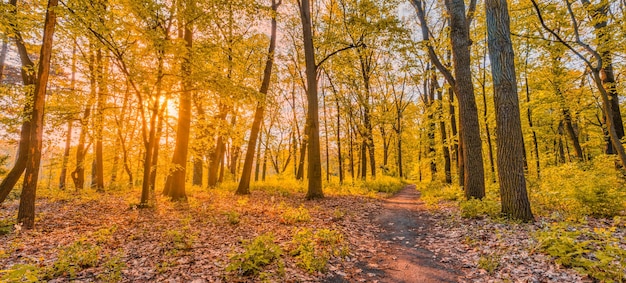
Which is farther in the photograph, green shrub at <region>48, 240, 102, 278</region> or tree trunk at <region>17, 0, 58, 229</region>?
tree trunk at <region>17, 0, 58, 229</region>

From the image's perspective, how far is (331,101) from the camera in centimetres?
2130

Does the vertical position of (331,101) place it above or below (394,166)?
above


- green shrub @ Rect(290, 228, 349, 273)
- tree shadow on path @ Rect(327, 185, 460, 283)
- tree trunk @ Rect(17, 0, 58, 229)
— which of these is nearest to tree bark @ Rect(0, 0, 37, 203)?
tree trunk @ Rect(17, 0, 58, 229)

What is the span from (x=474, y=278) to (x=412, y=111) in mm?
26493

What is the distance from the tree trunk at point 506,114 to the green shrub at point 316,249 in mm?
4590

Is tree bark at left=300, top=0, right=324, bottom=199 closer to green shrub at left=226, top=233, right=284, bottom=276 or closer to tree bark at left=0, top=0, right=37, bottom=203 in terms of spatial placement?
green shrub at left=226, top=233, right=284, bottom=276

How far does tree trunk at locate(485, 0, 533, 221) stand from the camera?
6.79 m

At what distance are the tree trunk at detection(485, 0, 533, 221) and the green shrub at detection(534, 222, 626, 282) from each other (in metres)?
1.81

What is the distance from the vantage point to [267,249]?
496cm

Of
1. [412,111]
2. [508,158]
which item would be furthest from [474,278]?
[412,111]

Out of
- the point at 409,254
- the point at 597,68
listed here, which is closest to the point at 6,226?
the point at 409,254

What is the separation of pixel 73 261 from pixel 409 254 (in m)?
6.47

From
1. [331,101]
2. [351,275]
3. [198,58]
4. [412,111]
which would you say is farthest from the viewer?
[412,111]

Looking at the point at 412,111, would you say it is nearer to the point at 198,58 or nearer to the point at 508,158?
the point at 508,158
